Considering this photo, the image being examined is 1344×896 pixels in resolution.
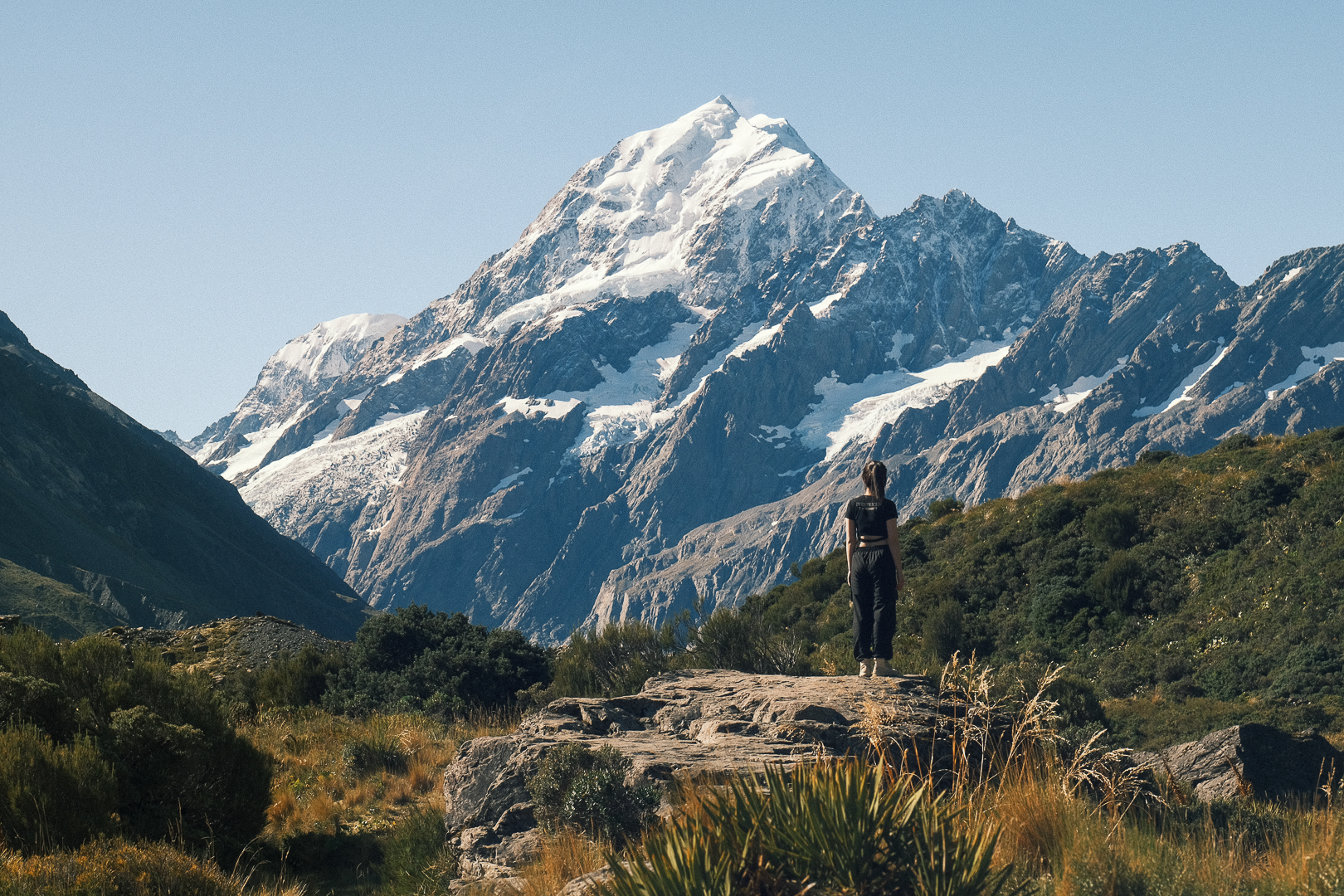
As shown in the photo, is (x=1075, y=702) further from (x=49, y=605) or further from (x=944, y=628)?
(x=49, y=605)

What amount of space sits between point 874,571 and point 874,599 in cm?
34

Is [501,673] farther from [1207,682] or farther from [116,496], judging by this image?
[116,496]

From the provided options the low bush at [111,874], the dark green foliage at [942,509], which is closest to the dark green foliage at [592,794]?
the low bush at [111,874]

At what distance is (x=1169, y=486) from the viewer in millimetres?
39094

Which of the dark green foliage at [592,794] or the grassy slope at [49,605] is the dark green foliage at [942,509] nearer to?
the dark green foliage at [592,794]

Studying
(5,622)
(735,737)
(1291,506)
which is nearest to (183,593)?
(5,622)

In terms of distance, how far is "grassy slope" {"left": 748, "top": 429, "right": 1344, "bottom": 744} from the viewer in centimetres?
2797

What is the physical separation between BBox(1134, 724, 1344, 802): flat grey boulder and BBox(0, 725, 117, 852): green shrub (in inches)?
473

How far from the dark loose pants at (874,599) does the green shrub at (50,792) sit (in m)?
7.97

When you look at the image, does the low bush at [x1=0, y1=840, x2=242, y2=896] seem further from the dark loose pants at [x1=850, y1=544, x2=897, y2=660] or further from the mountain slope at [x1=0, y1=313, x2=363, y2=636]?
the mountain slope at [x1=0, y1=313, x2=363, y2=636]

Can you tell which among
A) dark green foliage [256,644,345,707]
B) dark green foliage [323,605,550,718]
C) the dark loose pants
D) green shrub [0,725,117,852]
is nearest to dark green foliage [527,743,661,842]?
green shrub [0,725,117,852]

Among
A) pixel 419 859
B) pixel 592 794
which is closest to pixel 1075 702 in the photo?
pixel 592 794

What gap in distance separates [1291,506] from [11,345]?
478ft

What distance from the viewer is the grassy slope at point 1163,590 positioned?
28.0m
